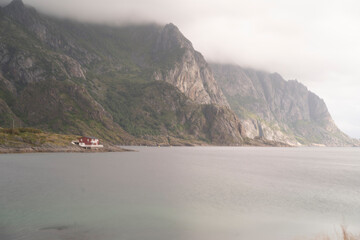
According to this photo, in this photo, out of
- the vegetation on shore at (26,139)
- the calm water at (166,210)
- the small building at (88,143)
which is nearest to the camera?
the calm water at (166,210)

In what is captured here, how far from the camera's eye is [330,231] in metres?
28.2

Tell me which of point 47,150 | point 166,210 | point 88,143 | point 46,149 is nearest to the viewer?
point 166,210

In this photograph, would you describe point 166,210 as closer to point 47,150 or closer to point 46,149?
point 46,149

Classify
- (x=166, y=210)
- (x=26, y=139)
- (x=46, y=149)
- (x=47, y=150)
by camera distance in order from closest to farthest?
(x=166, y=210)
(x=26, y=139)
(x=46, y=149)
(x=47, y=150)

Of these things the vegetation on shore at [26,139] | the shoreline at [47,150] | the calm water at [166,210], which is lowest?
the shoreline at [47,150]

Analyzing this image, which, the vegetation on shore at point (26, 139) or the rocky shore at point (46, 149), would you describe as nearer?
the rocky shore at point (46, 149)

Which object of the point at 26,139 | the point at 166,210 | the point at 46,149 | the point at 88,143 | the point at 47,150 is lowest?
the point at 47,150

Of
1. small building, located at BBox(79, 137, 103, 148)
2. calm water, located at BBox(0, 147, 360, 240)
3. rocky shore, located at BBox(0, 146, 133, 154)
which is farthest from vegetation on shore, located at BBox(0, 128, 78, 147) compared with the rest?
calm water, located at BBox(0, 147, 360, 240)

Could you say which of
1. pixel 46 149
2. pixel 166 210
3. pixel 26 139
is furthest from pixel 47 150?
pixel 166 210

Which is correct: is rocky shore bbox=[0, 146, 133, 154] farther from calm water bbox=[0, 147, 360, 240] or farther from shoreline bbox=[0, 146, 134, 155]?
calm water bbox=[0, 147, 360, 240]

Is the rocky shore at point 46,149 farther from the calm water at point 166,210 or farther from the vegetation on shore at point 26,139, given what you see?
the calm water at point 166,210

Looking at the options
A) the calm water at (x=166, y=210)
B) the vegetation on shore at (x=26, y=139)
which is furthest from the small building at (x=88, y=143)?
the calm water at (x=166, y=210)

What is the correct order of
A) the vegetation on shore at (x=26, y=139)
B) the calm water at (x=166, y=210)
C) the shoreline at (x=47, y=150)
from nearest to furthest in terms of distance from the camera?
the calm water at (x=166, y=210)
the shoreline at (x=47, y=150)
the vegetation on shore at (x=26, y=139)

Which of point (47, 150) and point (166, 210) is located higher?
point (166, 210)
